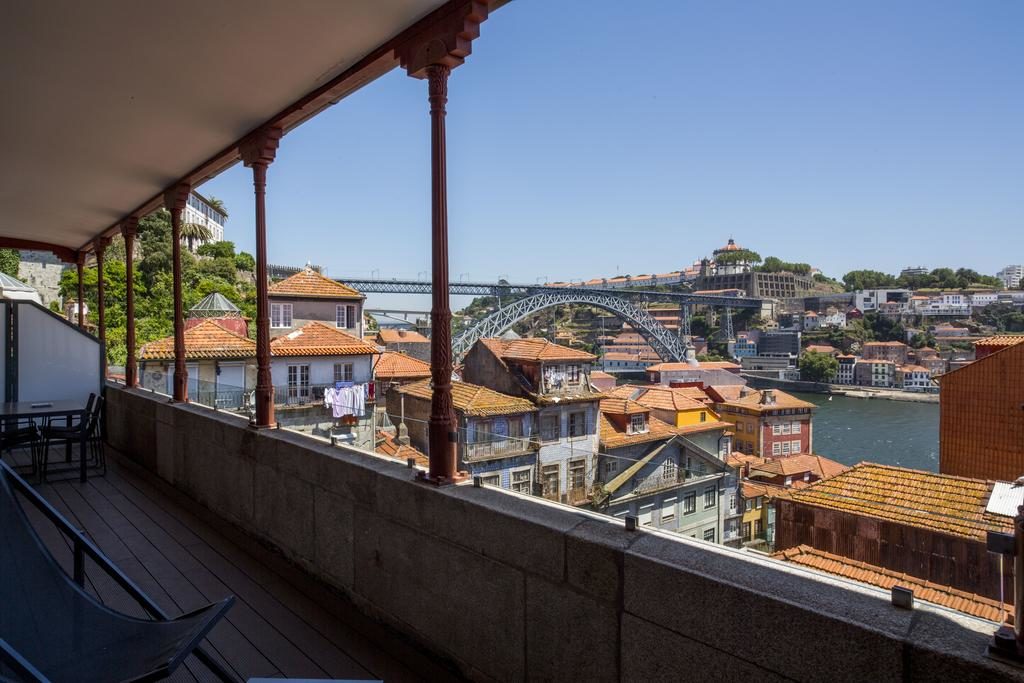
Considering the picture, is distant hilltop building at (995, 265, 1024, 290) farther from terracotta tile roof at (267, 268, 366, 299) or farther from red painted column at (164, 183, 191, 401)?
terracotta tile roof at (267, 268, 366, 299)

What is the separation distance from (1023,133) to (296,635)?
1229cm

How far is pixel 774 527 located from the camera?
1574mm

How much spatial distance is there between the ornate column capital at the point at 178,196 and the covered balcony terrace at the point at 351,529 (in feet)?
1.57

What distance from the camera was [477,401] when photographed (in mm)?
3309

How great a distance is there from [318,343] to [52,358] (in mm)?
7976

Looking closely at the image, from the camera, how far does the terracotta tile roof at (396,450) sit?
2449mm

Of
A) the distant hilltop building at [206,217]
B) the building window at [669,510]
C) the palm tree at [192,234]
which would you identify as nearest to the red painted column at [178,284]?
the building window at [669,510]

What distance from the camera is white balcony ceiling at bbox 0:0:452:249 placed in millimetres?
2346

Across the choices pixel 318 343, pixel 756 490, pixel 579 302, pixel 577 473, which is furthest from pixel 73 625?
pixel 579 302

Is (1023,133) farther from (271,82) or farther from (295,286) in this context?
(295,286)

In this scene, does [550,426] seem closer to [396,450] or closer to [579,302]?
[396,450]

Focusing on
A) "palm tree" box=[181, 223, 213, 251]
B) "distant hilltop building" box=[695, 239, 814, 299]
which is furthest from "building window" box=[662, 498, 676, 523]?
"palm tree" box=[181, 223, 213, 251]

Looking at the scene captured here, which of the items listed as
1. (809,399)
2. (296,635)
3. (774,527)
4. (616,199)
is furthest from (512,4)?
(616,199)

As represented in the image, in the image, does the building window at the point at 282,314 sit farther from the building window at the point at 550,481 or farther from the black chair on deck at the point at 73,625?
the building window at the point at 550,481
